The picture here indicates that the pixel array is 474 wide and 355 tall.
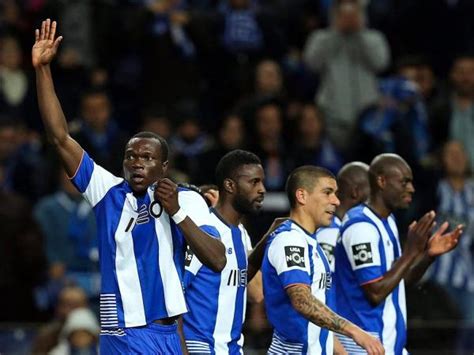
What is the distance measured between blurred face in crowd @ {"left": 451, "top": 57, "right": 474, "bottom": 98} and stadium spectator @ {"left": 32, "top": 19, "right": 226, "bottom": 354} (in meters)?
7.98

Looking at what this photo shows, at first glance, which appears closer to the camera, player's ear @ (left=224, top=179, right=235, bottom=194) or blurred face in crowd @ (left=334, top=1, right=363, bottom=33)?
player's ear @ (left=224, top=179, right=235, bottom=194)

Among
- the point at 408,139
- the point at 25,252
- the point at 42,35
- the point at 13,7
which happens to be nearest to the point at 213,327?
the point at 42,35

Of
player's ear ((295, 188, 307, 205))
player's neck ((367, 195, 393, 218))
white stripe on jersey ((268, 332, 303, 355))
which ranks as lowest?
white stripe on jersey ((268, 332, 303, 355))

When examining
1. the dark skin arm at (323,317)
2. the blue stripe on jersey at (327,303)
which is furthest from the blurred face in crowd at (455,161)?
the dark skin arm at (323,317)

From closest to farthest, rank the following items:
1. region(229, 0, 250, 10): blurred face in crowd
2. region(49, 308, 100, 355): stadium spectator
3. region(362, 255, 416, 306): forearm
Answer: region(362, 255, 416, 306): forearm < region(49, 308, 100, 355): stadium spectator < region(229, 0, 250, 10): blurred face in crowd

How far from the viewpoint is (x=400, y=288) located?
10.0 m

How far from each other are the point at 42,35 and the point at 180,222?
59.6 inches

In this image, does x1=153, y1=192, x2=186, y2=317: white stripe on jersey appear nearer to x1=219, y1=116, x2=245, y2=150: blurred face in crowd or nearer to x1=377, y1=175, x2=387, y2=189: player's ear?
x1=377, y1=175, x2=387, y2=189: player's ear

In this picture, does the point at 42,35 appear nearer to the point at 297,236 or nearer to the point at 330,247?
the point at 297,236

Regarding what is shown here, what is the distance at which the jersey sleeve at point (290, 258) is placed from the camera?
883 cm

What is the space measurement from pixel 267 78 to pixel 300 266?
22.7 feet

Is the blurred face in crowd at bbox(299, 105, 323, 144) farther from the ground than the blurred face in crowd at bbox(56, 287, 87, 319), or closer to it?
farther from the ground

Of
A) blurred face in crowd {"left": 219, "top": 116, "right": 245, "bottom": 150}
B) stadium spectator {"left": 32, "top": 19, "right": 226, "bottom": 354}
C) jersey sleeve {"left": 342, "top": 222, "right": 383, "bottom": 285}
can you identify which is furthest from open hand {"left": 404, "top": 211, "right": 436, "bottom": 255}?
blurred face in crowd {"left": 219, "top": 116, "right": 245, "bottom": 150}

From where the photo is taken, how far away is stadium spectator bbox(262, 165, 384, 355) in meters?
8.90
